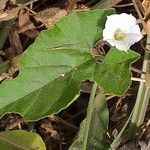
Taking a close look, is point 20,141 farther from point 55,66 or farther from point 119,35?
point 119,35

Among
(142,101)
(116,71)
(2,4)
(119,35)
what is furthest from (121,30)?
(2,4)

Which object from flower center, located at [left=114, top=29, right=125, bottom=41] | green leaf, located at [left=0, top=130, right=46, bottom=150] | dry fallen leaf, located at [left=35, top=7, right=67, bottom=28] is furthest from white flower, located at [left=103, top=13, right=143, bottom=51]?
green leaf, located at [left=0, top=130, right=46, bottom=150]

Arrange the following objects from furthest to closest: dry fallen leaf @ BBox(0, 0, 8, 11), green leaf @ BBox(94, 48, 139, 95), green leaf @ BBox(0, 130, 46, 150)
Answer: dry fallen leaf @ BBox(0, 0, 8, 11)
green leaf @ BBox(0, 130, 46, 150)
green leaf @ BBox(94, 48, 139, 95)

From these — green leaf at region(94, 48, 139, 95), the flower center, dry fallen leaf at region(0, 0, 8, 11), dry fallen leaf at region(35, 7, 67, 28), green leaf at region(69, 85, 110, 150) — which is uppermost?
dry fallen leaf at region(0, 0, 8, 11)

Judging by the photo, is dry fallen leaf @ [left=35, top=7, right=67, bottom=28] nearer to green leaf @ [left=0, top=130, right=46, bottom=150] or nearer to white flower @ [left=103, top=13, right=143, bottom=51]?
white flower @ [left=103, top=13, right=143, bottom=51]

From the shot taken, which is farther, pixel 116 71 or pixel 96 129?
pixel 96 129

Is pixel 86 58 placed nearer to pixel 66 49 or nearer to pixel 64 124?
pixel 66 49

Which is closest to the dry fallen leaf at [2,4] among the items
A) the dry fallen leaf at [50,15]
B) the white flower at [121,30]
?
the dry fallen leaf at [50,15]
